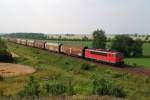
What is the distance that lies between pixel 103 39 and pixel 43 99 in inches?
3734

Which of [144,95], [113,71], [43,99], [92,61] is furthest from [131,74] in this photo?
[43,99]

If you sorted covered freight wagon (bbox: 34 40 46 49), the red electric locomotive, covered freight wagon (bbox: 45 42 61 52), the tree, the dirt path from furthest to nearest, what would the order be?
covered freight wagon (bbox: 34 40 46 49) → the tree → covered freight wagon (bbox: 45 42 61 52) → the red electric locomotive → the dirt path

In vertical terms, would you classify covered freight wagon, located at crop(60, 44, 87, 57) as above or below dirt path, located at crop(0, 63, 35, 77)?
above

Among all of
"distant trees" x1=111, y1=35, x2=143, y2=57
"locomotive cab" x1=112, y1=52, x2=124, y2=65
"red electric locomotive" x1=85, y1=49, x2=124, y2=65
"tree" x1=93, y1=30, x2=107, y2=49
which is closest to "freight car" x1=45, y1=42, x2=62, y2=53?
"tree" x1=93, y1=30, x2=107, y2=49

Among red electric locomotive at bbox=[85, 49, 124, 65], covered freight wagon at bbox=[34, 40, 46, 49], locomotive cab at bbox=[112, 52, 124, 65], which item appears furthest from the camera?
covered freight wagon at bbox=[34, 40, 46, 49]

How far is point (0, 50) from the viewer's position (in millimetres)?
87938

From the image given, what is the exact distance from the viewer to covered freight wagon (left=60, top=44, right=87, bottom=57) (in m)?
74.2

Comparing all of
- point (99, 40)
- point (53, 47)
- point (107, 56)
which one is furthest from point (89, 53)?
point (99, 40)

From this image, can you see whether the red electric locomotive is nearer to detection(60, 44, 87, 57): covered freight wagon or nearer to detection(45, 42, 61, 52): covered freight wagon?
detection(60, 44, 87, 57): covered freight wagon

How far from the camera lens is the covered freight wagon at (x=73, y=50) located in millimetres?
74250

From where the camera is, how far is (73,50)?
8012 centimetres

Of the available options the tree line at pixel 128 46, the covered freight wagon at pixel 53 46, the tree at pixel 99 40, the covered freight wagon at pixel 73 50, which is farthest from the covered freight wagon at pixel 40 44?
the tree line at pixel 128 46

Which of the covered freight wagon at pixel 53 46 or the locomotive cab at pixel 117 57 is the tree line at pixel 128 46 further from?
the locomotive cab at pixel 117 57

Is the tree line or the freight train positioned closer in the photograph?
the freight train
